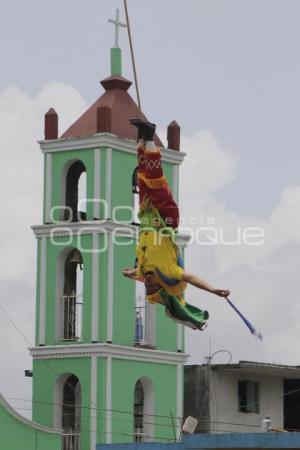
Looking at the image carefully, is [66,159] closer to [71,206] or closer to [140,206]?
[71,206]

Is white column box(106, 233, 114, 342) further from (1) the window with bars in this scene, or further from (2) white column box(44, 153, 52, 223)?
(1) the window with bars

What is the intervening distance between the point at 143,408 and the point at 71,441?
2.38 meters

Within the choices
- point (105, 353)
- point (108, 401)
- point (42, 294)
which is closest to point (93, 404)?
point (108, 401)

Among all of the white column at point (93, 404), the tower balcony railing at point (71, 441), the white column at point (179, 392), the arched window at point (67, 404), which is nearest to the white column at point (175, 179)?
the white column at point (179, 392)

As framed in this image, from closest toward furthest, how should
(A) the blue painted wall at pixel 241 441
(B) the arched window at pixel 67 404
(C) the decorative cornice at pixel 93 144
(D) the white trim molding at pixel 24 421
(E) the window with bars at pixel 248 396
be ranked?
(A) the blue painted wall at pixel 241 441 < (D) the white trim molding at pixel 24 421 < (C) the decorative cornice at pixel 93 144 < (B) the arched window at pixel 67 404 < (E) the window with bars at pixel 248 396

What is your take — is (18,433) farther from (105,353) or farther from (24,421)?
(105,353)

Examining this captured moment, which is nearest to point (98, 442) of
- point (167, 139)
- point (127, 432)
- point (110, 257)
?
point (127, 432)

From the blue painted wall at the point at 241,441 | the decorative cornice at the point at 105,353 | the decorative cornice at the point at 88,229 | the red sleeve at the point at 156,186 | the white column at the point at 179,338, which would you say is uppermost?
the decorative cornice at the point at 88,229

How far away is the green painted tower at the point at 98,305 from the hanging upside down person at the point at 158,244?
2094 centimetres

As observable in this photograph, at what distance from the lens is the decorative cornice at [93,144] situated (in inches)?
1860

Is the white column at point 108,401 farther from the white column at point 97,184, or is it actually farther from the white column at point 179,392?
the white column at point 97,184

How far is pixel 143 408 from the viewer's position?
48.6 metres

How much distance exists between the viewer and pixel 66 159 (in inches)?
1892

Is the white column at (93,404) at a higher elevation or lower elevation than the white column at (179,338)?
lower
